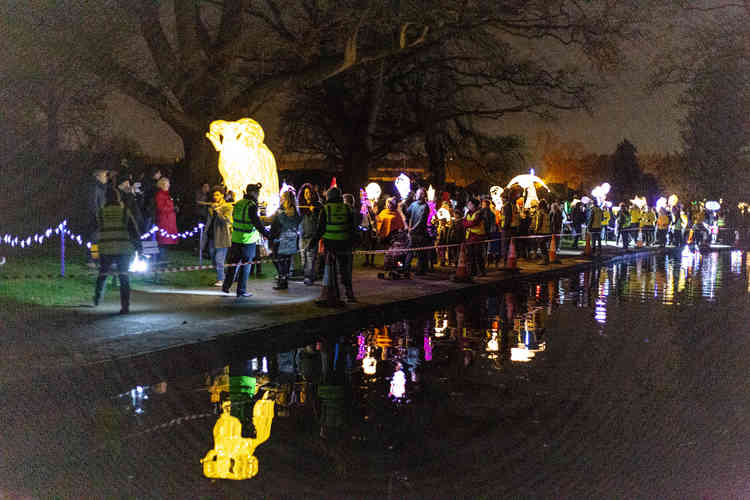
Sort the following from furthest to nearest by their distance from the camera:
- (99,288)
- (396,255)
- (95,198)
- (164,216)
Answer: (396,255) → (164,216) → (95,198) → (99,288)

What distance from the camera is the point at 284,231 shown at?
574 inches

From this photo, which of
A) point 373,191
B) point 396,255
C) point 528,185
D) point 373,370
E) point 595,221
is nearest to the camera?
point 373,370

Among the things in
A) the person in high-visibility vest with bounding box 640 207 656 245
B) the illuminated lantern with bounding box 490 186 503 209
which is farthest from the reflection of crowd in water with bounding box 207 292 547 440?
the person in high-visibility vest with bounding box 640 207 656 245

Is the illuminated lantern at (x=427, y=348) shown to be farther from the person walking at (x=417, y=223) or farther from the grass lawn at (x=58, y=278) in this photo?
the person walking at (x=417, y=223)

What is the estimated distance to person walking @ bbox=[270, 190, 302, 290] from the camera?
14453 mm

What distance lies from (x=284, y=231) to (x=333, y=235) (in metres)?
2.67

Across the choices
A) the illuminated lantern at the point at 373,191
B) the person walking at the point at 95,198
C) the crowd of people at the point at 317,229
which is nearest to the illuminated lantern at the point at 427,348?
the crowd of people at the point at 317,229

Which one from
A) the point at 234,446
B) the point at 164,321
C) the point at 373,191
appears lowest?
the point at 234,446

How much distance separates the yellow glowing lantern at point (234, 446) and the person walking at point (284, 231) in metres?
7.68

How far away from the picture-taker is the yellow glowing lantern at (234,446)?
515cm

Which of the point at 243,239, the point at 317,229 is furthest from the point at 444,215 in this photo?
the point at 317,229

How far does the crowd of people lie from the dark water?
2.01 m

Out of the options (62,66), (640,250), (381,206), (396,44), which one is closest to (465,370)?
(62,66)

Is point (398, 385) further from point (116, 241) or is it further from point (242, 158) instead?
point (242, 158)
